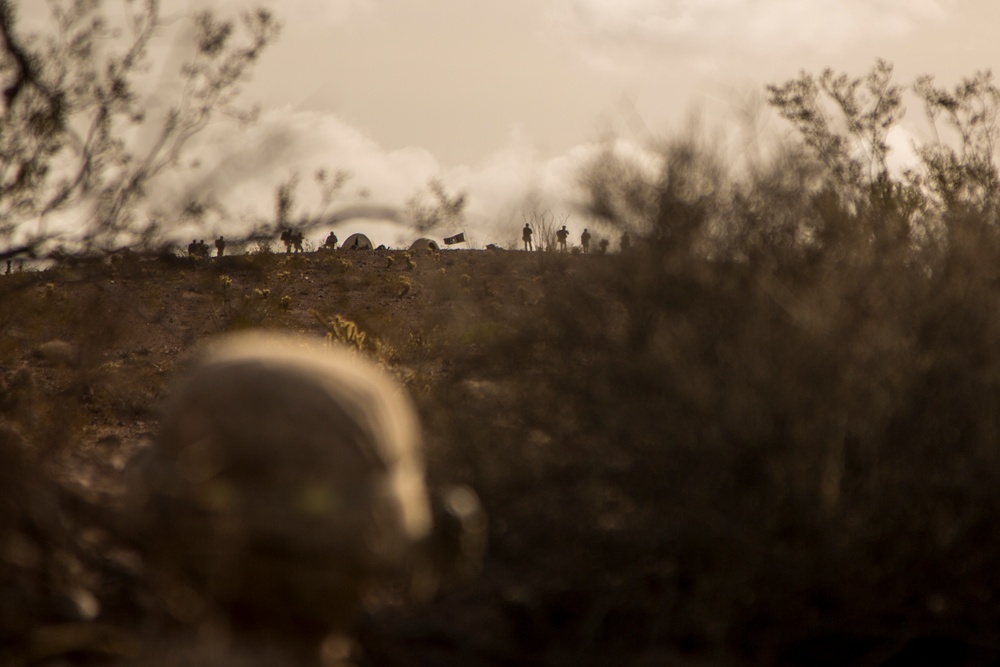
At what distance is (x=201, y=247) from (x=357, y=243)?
25.8 metres

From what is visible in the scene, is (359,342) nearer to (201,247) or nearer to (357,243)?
(201,247)

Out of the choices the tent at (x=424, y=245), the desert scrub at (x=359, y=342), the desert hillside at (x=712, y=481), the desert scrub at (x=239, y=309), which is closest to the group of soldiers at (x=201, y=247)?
the desert hillside at (x=712, y=481)

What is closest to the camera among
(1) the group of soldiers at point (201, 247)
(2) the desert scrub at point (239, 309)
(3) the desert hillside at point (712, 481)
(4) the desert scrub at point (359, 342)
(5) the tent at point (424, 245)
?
(3) the desert hillside at point (712, 481)

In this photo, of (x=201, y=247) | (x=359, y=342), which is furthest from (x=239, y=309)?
(x=201, y=247)

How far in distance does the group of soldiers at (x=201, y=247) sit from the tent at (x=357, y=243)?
2448cm

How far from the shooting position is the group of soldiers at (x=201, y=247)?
6269mm

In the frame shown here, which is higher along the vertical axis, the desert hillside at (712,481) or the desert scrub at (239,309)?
the desert scrub at (239,309)

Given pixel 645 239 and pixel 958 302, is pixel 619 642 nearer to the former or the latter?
pixel 645 239

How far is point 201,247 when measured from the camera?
6.32m

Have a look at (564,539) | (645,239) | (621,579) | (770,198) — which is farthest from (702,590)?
(770,198)

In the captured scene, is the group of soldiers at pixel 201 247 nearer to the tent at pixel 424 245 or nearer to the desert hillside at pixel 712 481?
the desert hillside at pixel 712 481

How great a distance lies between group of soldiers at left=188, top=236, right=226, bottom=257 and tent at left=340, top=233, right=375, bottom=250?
24484mm

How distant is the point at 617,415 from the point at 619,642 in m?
0.90

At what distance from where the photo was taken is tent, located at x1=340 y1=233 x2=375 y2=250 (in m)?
31.7
